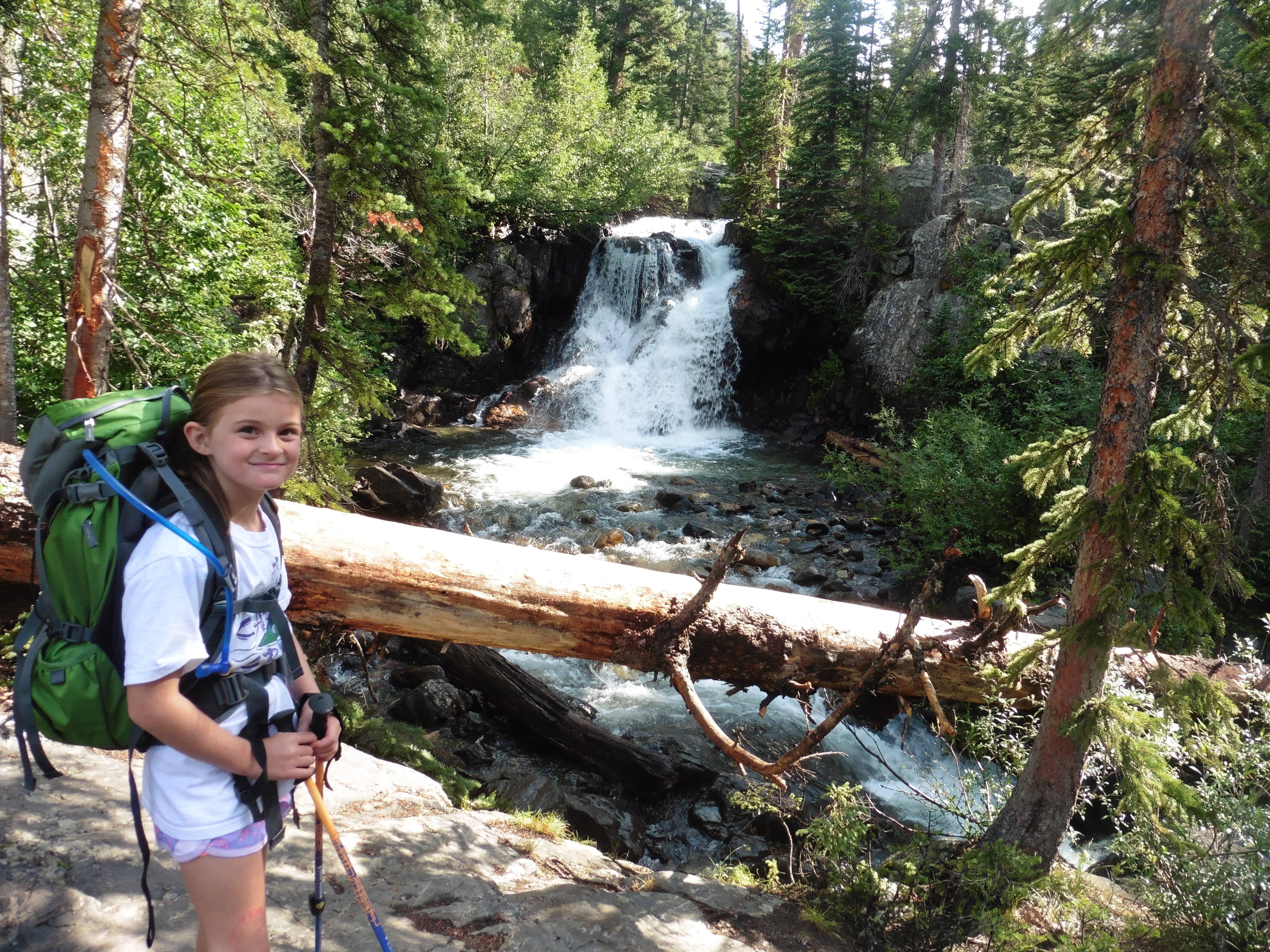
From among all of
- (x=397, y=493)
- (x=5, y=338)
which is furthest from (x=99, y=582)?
(x=397, y=493)

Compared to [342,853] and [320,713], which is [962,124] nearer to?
[320,713]

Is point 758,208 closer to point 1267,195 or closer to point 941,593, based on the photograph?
point 941,593

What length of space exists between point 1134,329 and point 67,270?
9.59 metres

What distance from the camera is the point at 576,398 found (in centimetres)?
2069

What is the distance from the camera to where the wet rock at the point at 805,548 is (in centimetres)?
1153

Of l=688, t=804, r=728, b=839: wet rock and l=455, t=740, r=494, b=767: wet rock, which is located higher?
l=455, t=740, r=494, b=767: wet rock

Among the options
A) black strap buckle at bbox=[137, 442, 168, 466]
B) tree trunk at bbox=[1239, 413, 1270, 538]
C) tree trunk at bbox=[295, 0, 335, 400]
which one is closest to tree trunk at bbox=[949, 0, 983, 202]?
tree trunk at bbox=[1239, 413, 1270, 538]

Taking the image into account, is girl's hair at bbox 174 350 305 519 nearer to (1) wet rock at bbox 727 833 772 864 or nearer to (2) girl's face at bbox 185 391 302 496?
(2) girl's face at bbox 185 391 302 496

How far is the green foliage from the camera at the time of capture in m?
5.32

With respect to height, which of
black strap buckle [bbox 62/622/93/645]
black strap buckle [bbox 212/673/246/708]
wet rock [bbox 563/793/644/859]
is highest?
black strap buckle [bbox 62/622/93/645]

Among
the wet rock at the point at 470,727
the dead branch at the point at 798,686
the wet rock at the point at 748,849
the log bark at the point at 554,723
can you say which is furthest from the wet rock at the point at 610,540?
the dead branch at the point at 798,686

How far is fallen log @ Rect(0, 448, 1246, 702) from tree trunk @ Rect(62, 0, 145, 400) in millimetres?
778

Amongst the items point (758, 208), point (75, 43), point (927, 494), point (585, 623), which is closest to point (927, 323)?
point (927, 494)

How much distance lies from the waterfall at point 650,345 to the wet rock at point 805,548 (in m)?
8.39
